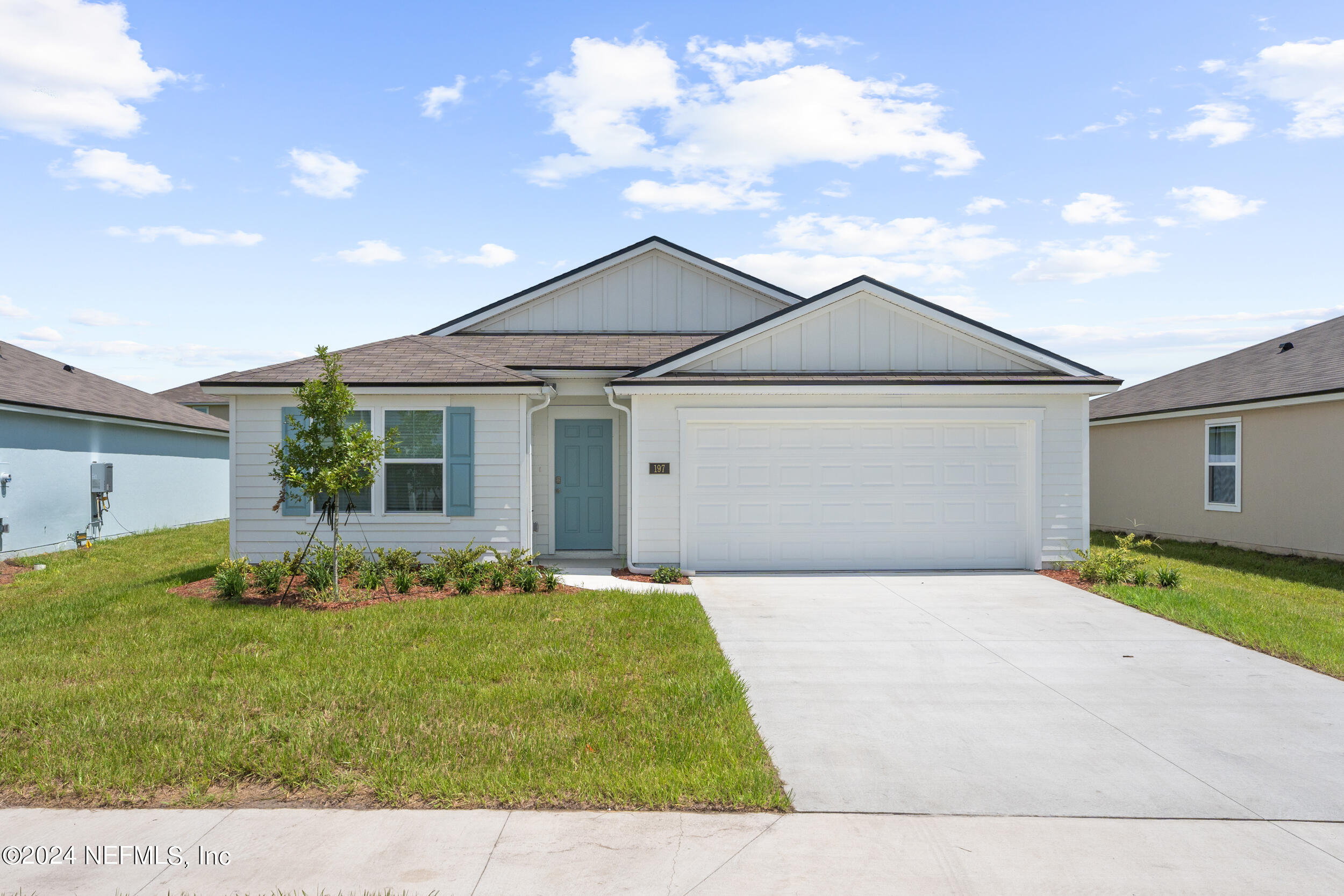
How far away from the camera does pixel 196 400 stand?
27.4 meters

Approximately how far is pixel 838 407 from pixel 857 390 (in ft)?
1.31

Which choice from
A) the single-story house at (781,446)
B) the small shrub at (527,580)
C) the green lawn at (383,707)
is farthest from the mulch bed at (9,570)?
the small shrub at (527,580)

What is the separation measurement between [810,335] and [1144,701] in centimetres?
684

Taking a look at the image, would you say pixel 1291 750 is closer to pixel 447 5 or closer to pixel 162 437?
pixel 447 5

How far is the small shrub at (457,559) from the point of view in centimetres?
982

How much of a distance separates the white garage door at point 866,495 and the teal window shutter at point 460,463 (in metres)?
3.17

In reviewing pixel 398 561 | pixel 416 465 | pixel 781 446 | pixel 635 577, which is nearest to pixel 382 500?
pixel 416 465

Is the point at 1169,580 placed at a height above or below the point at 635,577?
above

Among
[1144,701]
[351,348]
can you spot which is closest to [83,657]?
[351,348]

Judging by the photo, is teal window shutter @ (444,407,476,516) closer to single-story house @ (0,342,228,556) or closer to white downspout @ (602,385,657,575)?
white downspout @ (602,385,657,575)

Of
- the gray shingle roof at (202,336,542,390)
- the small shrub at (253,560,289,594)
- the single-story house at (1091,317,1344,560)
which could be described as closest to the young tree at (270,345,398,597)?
the small shrub at (253,560,289,594)

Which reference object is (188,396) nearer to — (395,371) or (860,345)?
(395,371)

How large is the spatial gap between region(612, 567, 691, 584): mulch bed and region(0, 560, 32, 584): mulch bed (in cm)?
855

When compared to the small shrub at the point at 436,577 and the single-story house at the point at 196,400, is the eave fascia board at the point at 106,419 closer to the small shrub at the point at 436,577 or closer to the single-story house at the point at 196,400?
the single-story house at the point at 196,400
